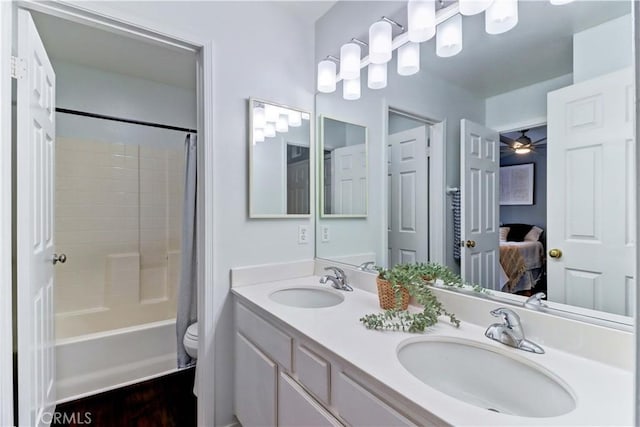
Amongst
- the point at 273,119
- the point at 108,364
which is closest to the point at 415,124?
the point at 273,119

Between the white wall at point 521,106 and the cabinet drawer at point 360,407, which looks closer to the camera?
the cabinet drawer at point 360,407

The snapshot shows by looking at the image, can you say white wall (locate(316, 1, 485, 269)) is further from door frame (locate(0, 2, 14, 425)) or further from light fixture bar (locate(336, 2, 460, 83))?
door frame (locate(0, 2, 14, 425))

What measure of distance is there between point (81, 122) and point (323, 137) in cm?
200

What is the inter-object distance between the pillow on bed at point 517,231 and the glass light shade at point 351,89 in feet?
3.59

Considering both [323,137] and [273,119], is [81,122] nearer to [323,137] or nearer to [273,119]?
[273,119]

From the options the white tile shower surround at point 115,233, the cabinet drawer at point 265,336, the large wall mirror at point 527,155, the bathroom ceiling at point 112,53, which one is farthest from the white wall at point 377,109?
the white tile shower surround at point 115,233

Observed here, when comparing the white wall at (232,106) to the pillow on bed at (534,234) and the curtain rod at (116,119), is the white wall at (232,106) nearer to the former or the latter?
the curtain rod at (116,119)

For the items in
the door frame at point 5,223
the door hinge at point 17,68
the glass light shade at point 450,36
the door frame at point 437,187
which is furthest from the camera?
the door frame at point 437,187

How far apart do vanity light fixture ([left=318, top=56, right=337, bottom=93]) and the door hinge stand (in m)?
1.33

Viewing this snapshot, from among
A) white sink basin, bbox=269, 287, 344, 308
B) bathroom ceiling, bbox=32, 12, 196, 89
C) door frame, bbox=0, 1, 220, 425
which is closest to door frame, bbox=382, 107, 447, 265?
white sink basin, bbox=269, 287, 344, 308

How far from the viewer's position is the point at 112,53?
2.18 metres

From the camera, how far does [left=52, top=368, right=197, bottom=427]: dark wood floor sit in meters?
1.71

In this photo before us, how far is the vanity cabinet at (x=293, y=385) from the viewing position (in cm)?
81

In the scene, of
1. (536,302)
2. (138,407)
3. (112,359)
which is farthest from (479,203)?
(112,359)
